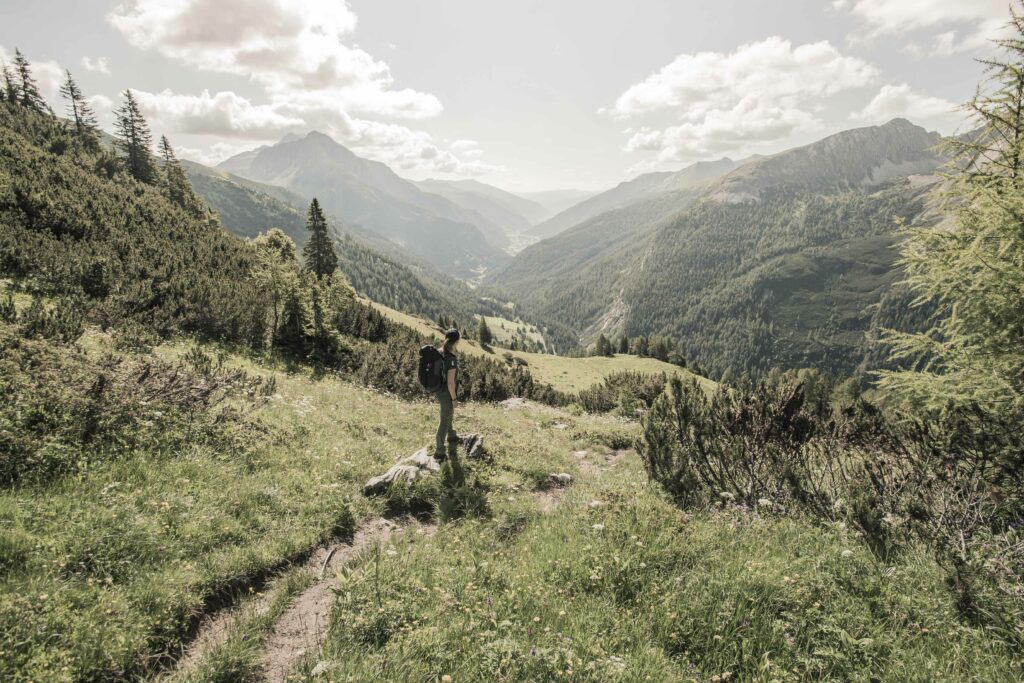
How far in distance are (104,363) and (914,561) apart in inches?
566

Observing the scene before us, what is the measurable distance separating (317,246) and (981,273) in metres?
63.2

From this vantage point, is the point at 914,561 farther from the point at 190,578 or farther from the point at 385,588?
the point at 190,578

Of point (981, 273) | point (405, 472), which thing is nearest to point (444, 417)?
point (405, 472)

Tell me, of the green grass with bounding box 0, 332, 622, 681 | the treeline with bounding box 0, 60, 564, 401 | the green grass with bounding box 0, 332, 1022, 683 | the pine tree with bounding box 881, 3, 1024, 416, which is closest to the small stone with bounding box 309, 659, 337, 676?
the green grass with bounding box 0, 332, 1022, 683

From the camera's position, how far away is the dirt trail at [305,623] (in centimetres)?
441

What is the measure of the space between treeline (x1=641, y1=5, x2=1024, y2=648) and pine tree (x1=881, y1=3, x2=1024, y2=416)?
3 centimetres

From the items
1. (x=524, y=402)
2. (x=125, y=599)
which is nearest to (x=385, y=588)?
(x=125, y=599)

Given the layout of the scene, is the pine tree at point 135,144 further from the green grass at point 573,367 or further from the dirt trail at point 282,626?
the dirt trail at point 282,626

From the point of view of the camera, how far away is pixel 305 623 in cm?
498

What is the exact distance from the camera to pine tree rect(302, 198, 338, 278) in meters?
58.7

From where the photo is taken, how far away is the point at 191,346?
16.2 meters

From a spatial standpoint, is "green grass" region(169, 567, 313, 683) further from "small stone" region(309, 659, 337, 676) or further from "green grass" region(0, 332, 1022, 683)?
"small stone" region(309, 659, 337, 676)

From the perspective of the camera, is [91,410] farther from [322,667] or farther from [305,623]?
[322,667]

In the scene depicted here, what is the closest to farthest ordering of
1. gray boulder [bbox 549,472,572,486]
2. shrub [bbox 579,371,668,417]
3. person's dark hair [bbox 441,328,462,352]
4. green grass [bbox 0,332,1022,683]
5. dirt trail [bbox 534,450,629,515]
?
green grass [bbox 0,332,1022,683], dirt trail [bbox 534,450,629,515], person's dark hair [bbox 441,328,462,352], gray boulder [bbox 549,472,572,486], shrub [bbox 579,371,668,417]
